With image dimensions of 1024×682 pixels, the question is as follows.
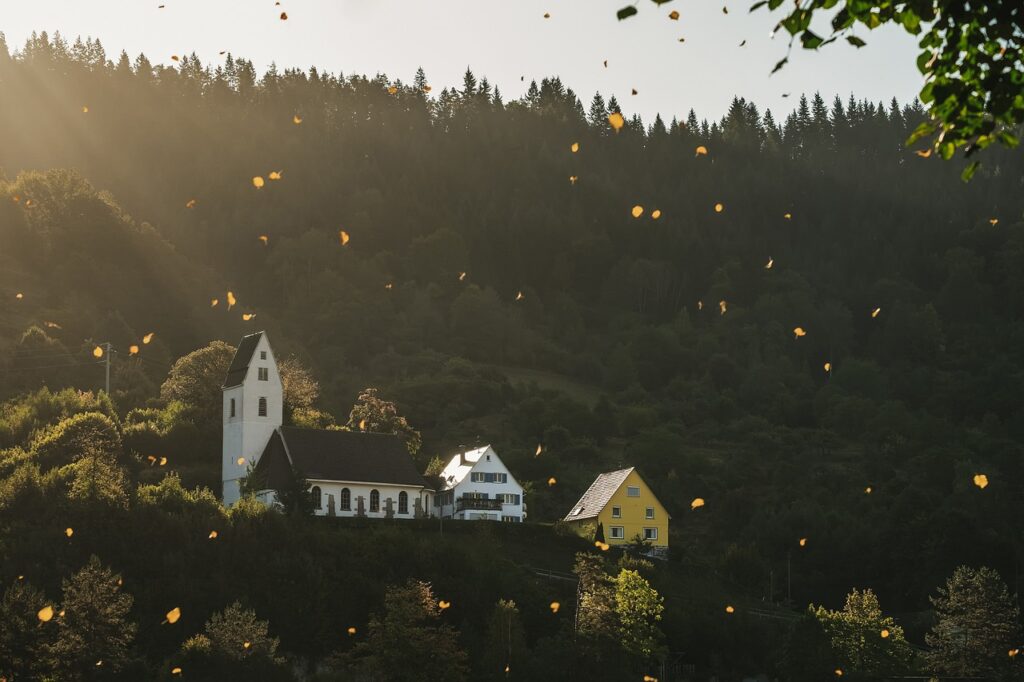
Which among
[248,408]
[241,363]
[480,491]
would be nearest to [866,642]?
[480,491]

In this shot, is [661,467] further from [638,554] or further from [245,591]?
[245,591]

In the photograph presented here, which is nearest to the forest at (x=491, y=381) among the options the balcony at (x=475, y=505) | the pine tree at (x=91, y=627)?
the pine tree at (x=91, y=627)

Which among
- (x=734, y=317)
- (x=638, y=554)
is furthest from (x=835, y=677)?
(x=734, y=317)

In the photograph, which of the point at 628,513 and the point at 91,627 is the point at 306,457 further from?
the point at 91,627

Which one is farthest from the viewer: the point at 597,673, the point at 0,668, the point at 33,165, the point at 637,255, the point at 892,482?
the point at 637,255

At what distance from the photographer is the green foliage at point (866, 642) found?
209 ft

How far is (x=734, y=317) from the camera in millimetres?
167875

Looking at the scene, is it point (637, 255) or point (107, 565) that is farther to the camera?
point (637, 255)

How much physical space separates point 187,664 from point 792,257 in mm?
141181

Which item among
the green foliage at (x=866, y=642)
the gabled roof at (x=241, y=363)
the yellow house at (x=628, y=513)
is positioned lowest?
the green foliage at (x=866, y=642)

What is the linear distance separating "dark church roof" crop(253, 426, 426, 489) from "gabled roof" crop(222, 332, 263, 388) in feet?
13.9

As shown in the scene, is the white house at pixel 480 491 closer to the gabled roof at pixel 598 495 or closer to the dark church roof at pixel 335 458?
the dark church roof at pixel 335 458

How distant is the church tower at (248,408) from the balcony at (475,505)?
37.5 ft

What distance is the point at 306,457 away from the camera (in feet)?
260
